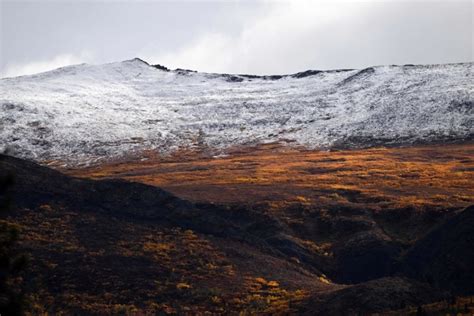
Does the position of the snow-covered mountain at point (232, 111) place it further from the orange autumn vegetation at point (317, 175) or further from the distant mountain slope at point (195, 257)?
the distant mountain slope at point (195, 257)

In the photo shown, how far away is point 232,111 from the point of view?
462 ft

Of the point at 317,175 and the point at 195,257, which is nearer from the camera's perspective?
the point at 195,257

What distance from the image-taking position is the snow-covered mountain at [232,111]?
373 ft

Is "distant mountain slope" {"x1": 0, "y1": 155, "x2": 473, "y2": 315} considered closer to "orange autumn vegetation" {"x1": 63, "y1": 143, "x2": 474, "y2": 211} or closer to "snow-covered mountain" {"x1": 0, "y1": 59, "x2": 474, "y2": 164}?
"orange autumn vegetation" {"x1": 63, "y1": 143, "x2": 474, "y2": 211}

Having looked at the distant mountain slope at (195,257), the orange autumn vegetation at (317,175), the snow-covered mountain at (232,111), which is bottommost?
the distant mountain slope at (195,257)

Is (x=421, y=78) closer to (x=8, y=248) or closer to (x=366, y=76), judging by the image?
(x=366, y=76)

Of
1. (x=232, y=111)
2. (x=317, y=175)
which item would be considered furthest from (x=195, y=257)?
(x=232, y=111)

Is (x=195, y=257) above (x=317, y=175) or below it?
below

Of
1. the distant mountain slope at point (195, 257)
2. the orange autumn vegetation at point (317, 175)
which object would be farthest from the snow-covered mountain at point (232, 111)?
the distant mountain slope at point (195, 257)

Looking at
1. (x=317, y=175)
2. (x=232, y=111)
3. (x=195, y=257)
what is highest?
(x=232, y=111)

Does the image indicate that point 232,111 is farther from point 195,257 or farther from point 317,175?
point 195,257

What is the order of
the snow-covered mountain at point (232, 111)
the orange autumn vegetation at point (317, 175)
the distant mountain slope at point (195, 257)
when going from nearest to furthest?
1. the distant mountain slope at point (195, 257)
2. the orange autumn vegetation at point (317, 175)
3. the snow-covered mountain at point (232, 111)

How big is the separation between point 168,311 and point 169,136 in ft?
305

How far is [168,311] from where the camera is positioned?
3253cm
